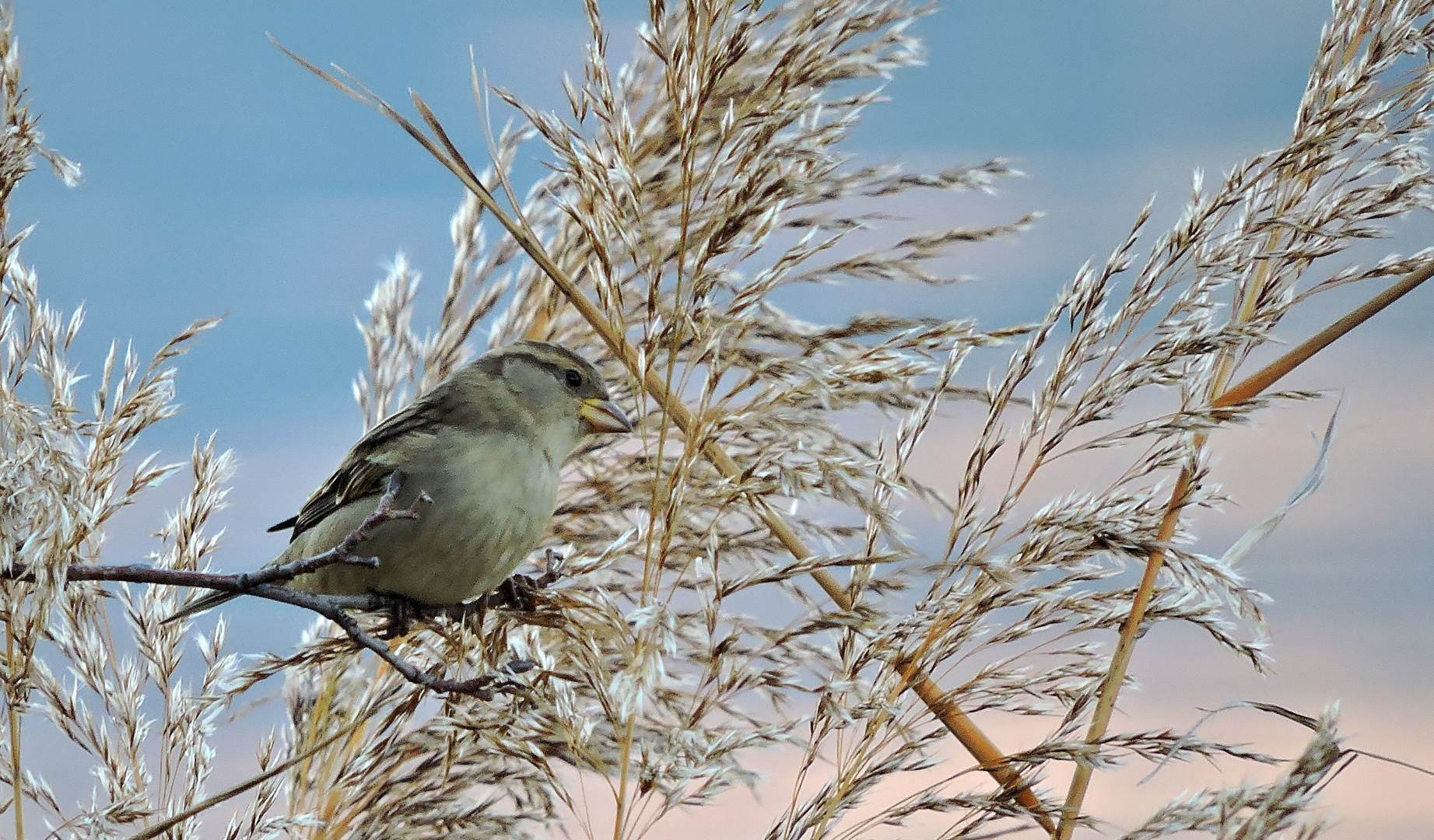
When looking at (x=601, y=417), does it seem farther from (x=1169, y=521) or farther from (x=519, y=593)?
(x=1169, y=521)

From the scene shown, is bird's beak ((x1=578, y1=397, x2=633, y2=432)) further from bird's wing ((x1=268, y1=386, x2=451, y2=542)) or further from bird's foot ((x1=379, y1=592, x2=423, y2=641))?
bird's foot ((x1=379, y1=592, x2=423, y2=641))

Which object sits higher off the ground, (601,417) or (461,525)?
(601,417)

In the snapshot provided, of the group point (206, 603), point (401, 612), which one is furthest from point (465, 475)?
point (206, 603)

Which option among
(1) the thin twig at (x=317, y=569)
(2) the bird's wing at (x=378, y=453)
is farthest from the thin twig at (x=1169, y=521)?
(2) the bird's wing at (x=378, y=453)

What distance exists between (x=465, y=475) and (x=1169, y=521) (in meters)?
0.97

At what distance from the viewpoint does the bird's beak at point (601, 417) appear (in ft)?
6.80

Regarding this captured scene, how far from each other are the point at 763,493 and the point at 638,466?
0.55 meters

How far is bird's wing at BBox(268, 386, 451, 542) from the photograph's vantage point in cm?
204

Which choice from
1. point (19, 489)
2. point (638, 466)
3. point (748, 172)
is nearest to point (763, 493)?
point (748, 172)

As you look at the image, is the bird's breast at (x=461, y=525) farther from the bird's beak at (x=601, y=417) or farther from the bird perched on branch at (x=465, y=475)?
the bird's beak at (x=601, y=417)

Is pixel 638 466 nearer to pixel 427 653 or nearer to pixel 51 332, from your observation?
pixel 427 653

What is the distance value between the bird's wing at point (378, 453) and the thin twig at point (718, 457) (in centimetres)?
38

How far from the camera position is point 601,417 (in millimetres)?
2080

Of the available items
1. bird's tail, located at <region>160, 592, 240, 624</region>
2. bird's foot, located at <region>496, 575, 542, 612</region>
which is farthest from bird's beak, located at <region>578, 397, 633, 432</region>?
bird's tail, located at <region>160, 592, 240, 624</region>
